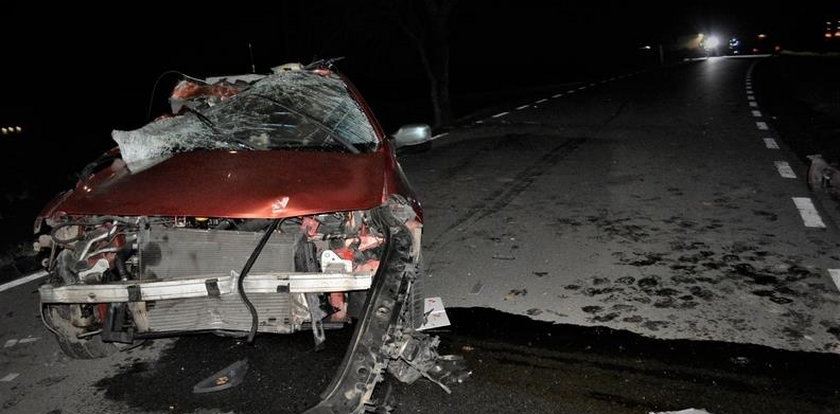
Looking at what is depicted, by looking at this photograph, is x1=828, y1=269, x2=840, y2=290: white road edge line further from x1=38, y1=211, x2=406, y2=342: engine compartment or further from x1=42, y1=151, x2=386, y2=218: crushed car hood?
x1=42, y1=151, x2=386, y2=218: crushed car hood

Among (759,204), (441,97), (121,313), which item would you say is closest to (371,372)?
(121,313)

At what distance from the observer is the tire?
3510 millimetres

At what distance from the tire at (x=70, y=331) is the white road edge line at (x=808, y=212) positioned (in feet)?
19.4

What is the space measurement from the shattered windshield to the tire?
3.06 ft

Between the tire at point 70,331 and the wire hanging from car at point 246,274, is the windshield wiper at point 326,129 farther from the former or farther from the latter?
the tire at point 70,331

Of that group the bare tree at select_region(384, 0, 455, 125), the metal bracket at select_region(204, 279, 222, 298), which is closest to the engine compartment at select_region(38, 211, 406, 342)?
the metal bracket at select_region(204, 279, 222, 298)

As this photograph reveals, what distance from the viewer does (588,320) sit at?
3973 millimetres

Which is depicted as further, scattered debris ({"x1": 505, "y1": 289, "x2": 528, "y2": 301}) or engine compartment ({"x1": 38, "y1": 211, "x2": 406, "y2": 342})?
scattered debris ({"x1": 505, "y1": 289, "x2": 528, "y2": 301})

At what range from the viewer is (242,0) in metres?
26.5

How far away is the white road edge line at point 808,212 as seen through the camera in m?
5.55

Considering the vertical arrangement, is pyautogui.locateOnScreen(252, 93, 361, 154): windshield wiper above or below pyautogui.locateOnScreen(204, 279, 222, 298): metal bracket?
above

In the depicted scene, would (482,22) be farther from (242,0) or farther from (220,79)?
(220,79)

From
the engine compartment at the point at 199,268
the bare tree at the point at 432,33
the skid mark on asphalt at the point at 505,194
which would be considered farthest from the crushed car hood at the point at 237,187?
the bare tree at the point at 432,33

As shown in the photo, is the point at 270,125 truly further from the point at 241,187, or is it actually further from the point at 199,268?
the point at 199,268
